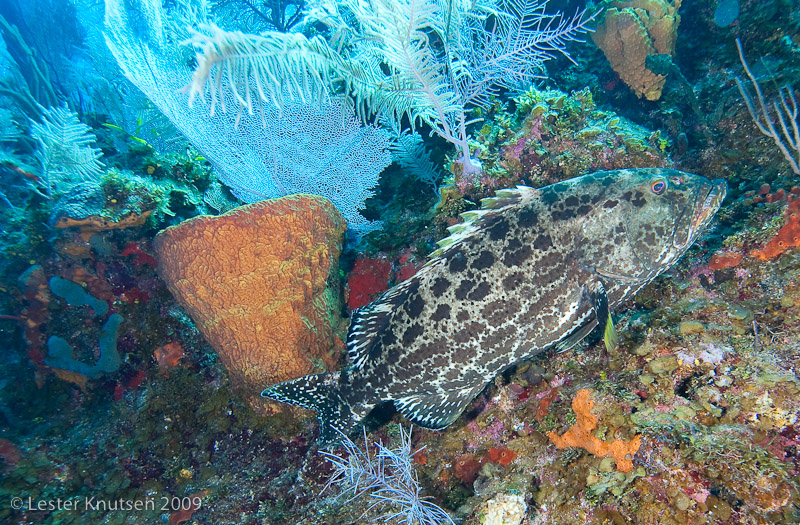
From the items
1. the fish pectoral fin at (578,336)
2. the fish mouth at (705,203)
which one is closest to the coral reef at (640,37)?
the fish mouth at (705,203)

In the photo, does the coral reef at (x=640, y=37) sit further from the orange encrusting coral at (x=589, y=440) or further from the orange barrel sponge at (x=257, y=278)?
the orange barrel sponge at (x=257, y=278)

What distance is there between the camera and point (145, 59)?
4668 mm

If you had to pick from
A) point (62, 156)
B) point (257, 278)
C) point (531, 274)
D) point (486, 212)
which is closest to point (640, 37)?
point (486, 212)

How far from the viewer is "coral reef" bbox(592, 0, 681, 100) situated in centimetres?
567

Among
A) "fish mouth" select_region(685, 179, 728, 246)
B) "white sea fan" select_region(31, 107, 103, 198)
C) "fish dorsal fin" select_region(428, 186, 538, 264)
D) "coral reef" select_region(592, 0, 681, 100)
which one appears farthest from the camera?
"coral reef" select_region(592, 0, 681, 100)

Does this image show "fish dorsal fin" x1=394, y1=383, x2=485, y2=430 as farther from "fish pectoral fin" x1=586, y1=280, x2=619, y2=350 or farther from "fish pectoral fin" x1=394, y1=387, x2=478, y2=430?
"fish pectoral fin" x1=586, y1=280, x2=619, y2=350

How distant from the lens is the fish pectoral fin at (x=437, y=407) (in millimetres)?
3318

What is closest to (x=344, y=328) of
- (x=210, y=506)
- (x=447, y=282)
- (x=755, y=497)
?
Answer: (x=447, y=282)

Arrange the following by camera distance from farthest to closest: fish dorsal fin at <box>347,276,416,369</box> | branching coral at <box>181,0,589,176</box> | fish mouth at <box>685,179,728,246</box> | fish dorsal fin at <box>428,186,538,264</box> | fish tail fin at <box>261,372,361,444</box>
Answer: fish tail fin at <box>261,372,361,444</box> → fish dorsal fin at <box>347,276,416,369</box> → fish dorsal fin at <box>428,186,538,264</box> → branching coral at <box>181,0,589,176</box> → fish mouth at <box>685,179,728,246</box>

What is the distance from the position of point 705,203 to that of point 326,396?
3.88 meters

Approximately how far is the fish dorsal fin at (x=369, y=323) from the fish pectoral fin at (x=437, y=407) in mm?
646

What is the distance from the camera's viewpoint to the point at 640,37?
5.66 m

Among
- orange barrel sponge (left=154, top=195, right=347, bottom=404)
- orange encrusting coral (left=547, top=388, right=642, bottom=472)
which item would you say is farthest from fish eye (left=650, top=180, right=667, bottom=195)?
orange barrel sponge (left=154, top=195, right=347, bottom=404)

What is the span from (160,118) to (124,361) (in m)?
6.11
